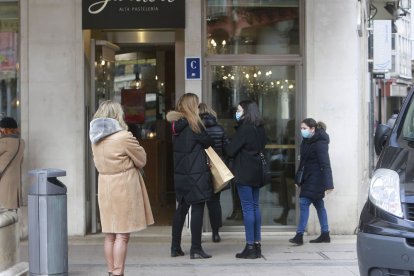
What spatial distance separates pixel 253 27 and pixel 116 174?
438 centimetres

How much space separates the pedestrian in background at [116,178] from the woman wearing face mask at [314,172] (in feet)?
10.4

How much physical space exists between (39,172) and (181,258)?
2.28m

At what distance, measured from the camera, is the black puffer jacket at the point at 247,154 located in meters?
7.79

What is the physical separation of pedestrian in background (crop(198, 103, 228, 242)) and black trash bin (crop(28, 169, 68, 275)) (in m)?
2.24

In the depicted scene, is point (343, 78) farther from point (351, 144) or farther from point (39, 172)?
point (39, 172)

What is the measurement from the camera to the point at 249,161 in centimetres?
781

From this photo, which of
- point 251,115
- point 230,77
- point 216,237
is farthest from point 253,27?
point 216,237

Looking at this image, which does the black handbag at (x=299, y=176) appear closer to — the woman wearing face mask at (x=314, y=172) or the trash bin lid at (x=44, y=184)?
the woman wearing face mask at (x=314, y=172)

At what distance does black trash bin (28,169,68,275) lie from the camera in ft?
21.5

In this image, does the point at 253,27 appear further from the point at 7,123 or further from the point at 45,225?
the point at 45,225

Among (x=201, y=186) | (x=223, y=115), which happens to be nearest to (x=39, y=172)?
(x=201, y=186)

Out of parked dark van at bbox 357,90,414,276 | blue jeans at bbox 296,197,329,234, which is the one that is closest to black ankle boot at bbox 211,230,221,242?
blue jeans at bbox 296,197,329,234

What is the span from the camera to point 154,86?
1311 centimetres

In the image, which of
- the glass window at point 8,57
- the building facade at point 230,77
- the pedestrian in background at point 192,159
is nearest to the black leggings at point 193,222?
the pedestrian in background at point 192,159
